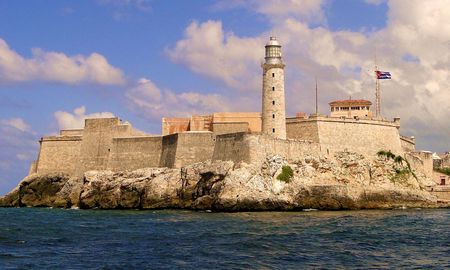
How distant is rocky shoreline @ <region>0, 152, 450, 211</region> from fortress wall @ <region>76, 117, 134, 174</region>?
1655 mm

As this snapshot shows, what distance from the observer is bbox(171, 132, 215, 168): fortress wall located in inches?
1678

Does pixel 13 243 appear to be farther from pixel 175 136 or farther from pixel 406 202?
pixel 406 202

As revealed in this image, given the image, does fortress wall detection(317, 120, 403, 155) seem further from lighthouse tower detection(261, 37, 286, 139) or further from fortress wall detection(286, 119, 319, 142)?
lighthouse tower detection(261, 37, 286, 139)

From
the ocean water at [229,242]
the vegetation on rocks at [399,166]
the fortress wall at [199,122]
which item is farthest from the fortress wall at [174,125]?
the ocean water at [229,242]

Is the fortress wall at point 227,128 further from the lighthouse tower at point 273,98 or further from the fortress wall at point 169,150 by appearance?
the fortress wall at point 169,150

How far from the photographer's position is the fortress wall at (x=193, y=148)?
42625mm

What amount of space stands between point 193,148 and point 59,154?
45.2ft

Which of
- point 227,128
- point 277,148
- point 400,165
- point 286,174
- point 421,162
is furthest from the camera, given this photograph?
point 421,162

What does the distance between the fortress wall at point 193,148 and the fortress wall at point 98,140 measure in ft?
21.5

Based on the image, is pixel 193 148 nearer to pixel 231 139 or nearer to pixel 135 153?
Answer: pixel 231 139

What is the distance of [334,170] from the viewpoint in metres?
42.1

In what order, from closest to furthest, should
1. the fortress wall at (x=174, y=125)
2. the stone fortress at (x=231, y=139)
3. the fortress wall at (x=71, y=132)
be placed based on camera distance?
the stone fortress at (x=231, y=139) → the fortress wall at (x=174, y=125) → the fortress wall at (x=71, y=132)

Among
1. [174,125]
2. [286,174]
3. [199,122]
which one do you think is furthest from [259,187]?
[174,125]

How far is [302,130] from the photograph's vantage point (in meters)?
45.0
